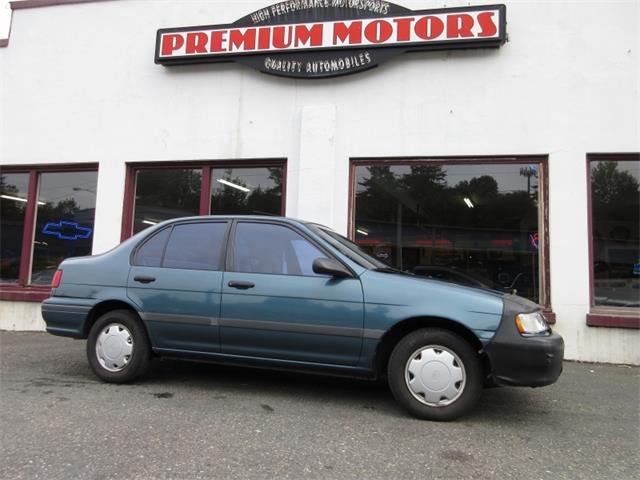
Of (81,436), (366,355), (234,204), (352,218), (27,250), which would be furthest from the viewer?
(27,250)

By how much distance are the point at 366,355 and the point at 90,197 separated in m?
6.42

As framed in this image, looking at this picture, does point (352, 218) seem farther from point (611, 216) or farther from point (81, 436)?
point (81, 436)

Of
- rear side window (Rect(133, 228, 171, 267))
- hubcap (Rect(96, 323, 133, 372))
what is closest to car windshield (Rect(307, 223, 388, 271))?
rear side window (Rect(133, 228, 171, 267))

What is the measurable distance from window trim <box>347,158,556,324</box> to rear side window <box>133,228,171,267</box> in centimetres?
318

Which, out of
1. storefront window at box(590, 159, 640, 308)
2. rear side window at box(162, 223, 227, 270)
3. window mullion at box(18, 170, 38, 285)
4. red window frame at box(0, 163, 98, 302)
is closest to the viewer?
rear side window at box(162, 223, 227, 270)

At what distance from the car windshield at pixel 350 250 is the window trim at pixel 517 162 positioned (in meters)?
2.61

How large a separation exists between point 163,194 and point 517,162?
18.1 feet

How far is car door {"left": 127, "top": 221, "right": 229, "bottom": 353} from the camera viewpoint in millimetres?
4328

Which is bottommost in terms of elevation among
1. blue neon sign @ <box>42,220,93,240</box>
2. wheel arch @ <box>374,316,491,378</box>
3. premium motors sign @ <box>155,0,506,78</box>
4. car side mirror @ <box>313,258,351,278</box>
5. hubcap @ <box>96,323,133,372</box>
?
hubcap @ <box>96,323,133,372</box>

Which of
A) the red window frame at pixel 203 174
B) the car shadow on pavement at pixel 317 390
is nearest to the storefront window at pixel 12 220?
the red window frame at pixel 203 174

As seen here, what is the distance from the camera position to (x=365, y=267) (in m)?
4.13

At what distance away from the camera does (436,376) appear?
369cm

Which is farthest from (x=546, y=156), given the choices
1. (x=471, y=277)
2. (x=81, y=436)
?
(x=81, y=436)

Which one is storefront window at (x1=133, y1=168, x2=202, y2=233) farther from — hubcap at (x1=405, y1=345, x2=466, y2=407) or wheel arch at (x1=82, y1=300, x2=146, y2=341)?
hubcap at (x1=405, y1=345, x2=466, y2=407)
